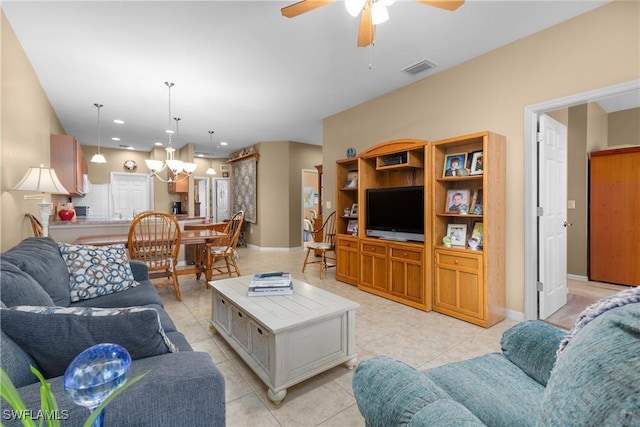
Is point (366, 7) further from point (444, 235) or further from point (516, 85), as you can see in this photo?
point (444, 235)

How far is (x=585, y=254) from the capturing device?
14.0 ft

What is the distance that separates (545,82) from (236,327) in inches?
136

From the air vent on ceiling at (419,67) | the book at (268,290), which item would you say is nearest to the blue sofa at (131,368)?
the book at (268,290)

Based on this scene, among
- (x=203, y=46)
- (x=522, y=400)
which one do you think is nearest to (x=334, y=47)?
(x=203, y=46)

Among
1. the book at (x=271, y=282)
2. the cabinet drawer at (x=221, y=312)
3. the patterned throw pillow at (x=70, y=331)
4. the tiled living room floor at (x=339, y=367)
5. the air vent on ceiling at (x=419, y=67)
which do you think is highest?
the air vent on ceiling at (x=419, y=67)

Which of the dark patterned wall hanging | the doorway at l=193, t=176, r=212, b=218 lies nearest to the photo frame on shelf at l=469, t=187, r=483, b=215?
the dark patterned wall hanging

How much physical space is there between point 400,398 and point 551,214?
2998mm

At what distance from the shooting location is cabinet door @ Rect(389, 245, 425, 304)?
3.17m

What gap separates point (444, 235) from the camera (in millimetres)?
3244

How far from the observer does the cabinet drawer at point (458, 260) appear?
2770 millimetres

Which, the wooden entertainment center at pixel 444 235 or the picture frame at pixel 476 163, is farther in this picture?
the picture frame at pixel 476 163

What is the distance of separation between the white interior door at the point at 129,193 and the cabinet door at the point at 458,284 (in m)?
7.70

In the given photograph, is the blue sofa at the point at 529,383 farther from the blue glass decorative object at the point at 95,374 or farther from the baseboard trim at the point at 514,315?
the baseboard trim at the point at 514,315

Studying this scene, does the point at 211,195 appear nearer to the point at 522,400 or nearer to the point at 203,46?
the point at 203,46
